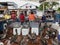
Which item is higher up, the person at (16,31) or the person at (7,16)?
the person at (7,16)

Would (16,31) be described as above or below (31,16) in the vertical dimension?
below

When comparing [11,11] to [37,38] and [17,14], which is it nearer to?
[17,14]

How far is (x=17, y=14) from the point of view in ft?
4.55

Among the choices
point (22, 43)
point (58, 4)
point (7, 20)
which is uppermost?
point (58, 4)

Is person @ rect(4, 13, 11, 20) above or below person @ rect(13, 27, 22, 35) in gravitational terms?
above

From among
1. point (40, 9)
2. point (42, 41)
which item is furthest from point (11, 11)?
point (42, 41)

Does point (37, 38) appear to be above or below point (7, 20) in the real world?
below

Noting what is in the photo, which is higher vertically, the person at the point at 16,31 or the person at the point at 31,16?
the person at the point at 31,16

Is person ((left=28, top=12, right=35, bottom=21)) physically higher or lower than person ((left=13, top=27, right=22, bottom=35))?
higher

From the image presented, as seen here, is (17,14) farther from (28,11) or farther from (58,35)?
(58,35)

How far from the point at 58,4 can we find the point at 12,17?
1.13ft

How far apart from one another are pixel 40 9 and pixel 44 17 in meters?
0.06

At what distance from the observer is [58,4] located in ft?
4.46

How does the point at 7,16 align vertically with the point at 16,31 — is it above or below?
above
